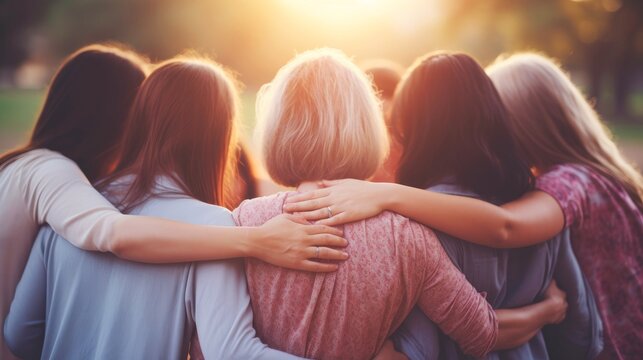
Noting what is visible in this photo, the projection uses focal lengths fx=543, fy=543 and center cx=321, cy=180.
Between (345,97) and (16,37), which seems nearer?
(345,97)

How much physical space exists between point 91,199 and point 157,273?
39 centimetres

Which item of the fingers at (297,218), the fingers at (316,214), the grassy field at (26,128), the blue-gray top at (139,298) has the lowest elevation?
the grassy field at (26,128)

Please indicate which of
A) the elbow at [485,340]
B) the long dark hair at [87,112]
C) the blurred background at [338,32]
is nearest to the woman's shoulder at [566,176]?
the elbow at [485,340]

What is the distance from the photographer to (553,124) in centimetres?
277

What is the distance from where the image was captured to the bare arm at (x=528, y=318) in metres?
2.23

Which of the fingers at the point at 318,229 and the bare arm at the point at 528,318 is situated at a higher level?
the fingers at the point at 318,229

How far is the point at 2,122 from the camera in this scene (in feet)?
80.1

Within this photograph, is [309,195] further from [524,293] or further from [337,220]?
[524,293]

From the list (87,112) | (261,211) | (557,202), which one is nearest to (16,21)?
(87,112)

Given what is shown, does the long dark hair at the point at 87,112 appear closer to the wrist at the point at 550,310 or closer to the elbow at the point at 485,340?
the elbow at the point at 485,340

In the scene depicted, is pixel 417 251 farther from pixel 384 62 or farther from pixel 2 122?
pixel 2 122

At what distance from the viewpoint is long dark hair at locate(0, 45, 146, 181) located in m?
2.48

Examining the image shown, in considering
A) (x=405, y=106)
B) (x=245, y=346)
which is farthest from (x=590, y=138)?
(x=245, y=346)

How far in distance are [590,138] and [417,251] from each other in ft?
4.78
